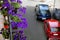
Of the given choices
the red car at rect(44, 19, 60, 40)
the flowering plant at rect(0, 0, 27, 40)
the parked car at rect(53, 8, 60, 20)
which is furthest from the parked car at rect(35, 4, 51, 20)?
the flowering plant at rect(0, 0, 27, 40)

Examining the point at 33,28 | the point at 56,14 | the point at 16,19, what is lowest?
the point at 33,28

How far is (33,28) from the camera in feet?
8.13

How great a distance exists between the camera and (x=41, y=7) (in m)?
2.73

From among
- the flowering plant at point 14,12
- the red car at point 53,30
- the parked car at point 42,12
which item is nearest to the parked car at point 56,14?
the parked car at point 42,12

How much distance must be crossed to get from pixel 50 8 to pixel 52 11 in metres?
0.12

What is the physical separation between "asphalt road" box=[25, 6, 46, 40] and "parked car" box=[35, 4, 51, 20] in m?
0.08

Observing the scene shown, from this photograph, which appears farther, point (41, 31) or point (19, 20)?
point (41, 31)

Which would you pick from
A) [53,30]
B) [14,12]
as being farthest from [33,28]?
[14,12]

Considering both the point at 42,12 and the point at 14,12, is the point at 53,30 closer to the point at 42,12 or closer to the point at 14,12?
the point at 42,12

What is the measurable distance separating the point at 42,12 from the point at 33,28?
29 cm

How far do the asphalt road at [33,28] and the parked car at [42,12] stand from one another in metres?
0.08

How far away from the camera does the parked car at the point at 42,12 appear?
2518mm

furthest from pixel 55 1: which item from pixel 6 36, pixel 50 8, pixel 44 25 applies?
pixel 6 36

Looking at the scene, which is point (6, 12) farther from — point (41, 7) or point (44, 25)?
point (41, 7)
